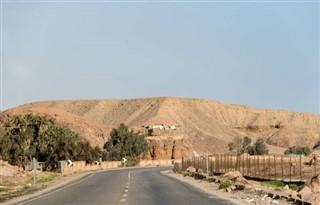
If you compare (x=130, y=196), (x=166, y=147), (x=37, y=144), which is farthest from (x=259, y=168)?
(x=166, y=147)

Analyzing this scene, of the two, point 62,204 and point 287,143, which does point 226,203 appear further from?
point 287,143

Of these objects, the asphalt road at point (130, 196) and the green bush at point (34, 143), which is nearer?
the asphalt road at point (130, 196)

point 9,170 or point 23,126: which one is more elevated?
point 23,126

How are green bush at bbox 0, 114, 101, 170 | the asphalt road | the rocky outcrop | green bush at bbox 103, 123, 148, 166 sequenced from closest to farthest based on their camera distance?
the asphalt road
green bush at bbox 0, 114, 101, 170
green bush at bbox 103, 123, 148, 166
the rocky outcrop

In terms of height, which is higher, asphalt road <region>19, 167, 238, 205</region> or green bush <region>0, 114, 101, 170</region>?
green bush <region>0, 114, 101, 170</region>

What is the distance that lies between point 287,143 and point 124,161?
90.7m

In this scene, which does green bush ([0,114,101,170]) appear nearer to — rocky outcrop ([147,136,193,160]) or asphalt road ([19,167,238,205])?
asphalt road ([19,167,238,205])

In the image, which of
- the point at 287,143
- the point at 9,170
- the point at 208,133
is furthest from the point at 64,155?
the point at 287,143

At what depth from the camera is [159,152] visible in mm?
154625

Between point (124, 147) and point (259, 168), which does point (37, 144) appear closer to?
point (259, 168)

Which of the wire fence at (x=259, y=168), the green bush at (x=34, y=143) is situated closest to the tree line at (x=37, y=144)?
the green bush at (x=34, y=143)

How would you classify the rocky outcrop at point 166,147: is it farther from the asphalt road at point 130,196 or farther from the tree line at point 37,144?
the asphalt road at point 130,196

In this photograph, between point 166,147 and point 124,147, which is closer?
point 124,147

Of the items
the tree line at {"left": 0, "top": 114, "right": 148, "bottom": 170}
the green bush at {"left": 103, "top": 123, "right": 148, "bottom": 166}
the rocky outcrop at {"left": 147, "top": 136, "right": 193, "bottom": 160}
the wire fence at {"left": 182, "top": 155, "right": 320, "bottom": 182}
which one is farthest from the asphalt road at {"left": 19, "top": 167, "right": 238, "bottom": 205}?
the rocky outcrop at {"left": 147, "top": 136, "right": 193, "bottom": 160}
